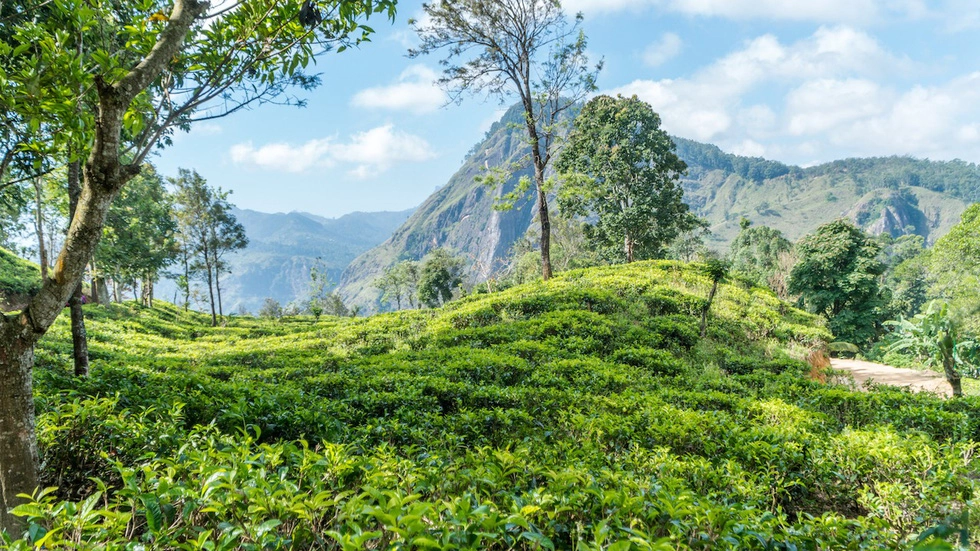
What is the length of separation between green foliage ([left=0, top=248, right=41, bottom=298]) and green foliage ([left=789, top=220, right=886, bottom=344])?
46.1 m

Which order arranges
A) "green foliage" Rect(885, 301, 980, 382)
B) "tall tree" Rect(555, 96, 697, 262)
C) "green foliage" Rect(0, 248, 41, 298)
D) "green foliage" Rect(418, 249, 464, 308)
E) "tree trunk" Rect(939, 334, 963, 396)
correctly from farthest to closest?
"green foliage" Rect(418, 249, 464, 308) < "tall tree" Rect(555, 96, 697, 262) < "green foliage" Rect(0, 248, 41, 298) < "green foliage" Rect(885, 301, 980, 382) < "tree trunk" Rect(939, 334, 963, 396)

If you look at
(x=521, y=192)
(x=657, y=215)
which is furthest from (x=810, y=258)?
(x=521, y=192)

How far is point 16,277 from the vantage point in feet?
78.9

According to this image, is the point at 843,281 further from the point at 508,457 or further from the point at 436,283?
the point at 436,283

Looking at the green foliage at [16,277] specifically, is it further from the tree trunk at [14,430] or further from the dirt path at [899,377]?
the dirt path at [899,377]

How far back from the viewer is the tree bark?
8.54ft

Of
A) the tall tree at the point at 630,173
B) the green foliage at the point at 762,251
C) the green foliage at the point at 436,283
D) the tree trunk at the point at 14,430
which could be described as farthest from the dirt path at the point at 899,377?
the green foliage at the point at 436,283

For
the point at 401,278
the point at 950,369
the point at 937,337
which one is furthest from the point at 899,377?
the point at 401,278

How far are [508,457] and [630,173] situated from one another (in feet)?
96.9

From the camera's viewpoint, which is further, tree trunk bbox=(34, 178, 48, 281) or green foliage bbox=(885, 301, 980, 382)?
tree trunk bbox=(34, 178, 48, 281)

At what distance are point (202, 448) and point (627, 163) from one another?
1186 inches

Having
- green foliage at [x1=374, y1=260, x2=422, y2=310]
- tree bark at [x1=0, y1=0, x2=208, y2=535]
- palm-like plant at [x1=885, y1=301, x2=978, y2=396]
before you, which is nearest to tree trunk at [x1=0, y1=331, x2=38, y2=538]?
tree bark at [x1=0, y1=0, x2=208, y2=535]

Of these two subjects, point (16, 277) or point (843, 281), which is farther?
point (843, 281)

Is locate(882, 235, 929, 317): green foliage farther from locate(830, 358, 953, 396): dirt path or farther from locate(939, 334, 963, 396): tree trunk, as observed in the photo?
locate(939, 334, 963, 396): tree trunk
